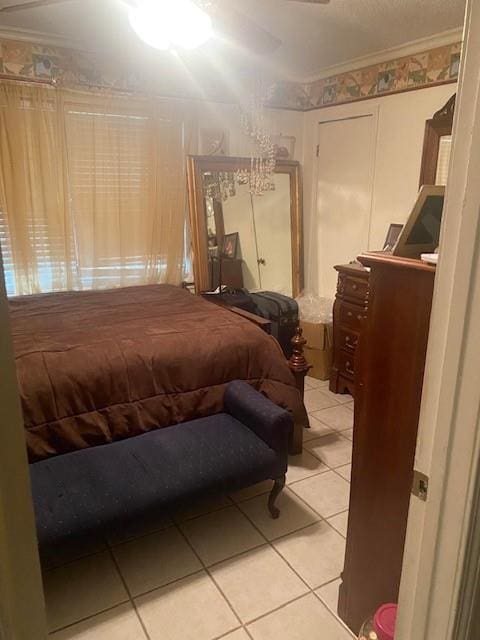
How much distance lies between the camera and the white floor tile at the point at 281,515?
7.27ft

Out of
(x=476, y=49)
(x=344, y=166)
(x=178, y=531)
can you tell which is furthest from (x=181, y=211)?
(x=476, y=49)

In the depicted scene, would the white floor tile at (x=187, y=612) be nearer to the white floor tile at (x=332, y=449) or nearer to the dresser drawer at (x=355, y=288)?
the white floor tile at (x=332, y=449)

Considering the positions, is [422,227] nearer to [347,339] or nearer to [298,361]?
[298,361]

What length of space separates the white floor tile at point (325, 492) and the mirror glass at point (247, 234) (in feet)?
6.41

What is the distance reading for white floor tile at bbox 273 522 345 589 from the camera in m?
1.96

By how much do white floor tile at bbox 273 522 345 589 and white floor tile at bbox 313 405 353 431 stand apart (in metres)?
1.04

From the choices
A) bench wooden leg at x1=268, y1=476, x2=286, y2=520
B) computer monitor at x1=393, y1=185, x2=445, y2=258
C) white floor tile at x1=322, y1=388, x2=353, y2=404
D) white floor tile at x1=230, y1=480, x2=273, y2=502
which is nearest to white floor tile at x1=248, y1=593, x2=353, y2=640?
bench wooden leg at x1=268, y1=476, x2=286, y2=520

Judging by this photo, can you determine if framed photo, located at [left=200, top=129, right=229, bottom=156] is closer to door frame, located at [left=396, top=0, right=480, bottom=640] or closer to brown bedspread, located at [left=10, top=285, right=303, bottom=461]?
brown bedspread, located at [left=10, top=285, right=303, bottom=461]

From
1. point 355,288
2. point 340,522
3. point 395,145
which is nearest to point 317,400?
point 355,288

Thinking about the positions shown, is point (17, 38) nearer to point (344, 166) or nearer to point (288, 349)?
point (344, 166)

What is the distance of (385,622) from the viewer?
132 centimetres

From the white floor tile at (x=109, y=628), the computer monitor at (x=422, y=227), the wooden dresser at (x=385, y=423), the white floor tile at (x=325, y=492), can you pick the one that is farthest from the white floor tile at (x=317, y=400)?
the computer monitor at (x=422, y=227)

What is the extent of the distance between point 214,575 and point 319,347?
229cm

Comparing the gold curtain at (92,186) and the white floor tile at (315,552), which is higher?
the gold curtain at (92,186)
